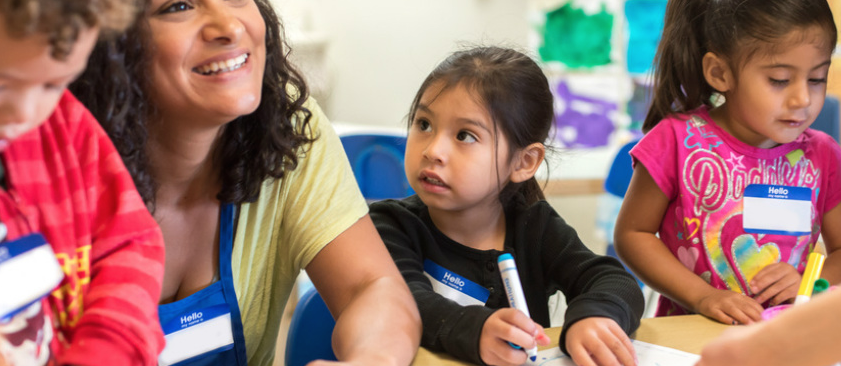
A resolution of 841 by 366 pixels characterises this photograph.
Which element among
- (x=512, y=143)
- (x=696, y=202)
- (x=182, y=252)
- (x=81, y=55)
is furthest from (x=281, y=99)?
(x=696, y=202)

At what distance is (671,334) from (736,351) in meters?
0.46

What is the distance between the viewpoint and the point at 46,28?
1.92 ft

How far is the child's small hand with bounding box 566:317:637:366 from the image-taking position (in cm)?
101

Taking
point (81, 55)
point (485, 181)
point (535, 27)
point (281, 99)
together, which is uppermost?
point (81, 55)

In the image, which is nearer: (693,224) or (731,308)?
(731,308)

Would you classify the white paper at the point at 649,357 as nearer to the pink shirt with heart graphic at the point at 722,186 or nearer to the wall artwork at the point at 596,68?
the pink shirt with heart graphic at the point at 722,186

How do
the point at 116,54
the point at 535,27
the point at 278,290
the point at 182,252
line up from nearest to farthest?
1. the point at 116,54
2. the point at 182,252
3. the point at 278,290
4. the point at 535,27

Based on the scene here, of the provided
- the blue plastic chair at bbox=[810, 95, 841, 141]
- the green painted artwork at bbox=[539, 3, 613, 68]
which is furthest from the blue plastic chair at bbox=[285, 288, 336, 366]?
the green painted artwork at bbox=[539, 3, 613, 68]

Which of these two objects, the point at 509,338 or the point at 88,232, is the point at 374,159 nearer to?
the point at 509,338

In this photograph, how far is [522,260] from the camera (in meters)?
1.36

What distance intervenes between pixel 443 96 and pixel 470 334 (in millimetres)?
461

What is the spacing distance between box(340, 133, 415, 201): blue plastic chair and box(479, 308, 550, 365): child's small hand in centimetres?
95

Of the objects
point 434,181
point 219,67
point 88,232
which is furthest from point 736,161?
point 88,232

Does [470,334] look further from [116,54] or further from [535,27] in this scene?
[535,27]
